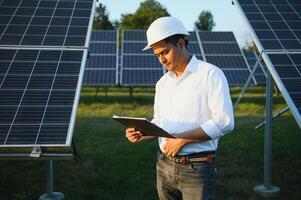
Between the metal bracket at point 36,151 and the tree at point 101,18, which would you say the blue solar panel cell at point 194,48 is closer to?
the metal bracket at point 36,151

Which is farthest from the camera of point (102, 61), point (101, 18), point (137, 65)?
point (101, 18)

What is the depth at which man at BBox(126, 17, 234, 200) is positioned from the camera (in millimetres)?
2842

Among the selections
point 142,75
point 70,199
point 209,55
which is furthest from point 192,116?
point 209,55

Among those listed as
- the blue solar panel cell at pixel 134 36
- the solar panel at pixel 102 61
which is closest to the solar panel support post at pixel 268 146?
the solar panel at pixel 102 61

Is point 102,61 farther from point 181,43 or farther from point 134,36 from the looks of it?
point 181,43

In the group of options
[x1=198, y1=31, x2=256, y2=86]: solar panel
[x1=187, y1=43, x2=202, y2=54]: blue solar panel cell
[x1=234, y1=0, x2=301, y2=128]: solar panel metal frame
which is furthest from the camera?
[x1=187, y1=43, x2=202, y2=54]: blue solar panel cell

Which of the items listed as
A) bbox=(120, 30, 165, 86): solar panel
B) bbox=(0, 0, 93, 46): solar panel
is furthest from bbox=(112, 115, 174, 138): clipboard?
bbox=(120, 30, 165, 86): solar panel

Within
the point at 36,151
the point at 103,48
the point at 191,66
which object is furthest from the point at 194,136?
the point at 103,48

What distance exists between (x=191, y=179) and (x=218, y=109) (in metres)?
0.50

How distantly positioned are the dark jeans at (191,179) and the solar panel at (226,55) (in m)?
12.8

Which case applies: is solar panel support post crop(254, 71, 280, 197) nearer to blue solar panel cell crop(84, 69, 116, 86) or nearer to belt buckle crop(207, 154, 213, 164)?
belt buckle crop(207, 154, 213, 164)

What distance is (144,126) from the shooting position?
2938mm

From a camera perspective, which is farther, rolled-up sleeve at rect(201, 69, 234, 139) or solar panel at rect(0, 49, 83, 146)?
solar panel at rect(0, 49, 83, 146)

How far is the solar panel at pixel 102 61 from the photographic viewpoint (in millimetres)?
15809
